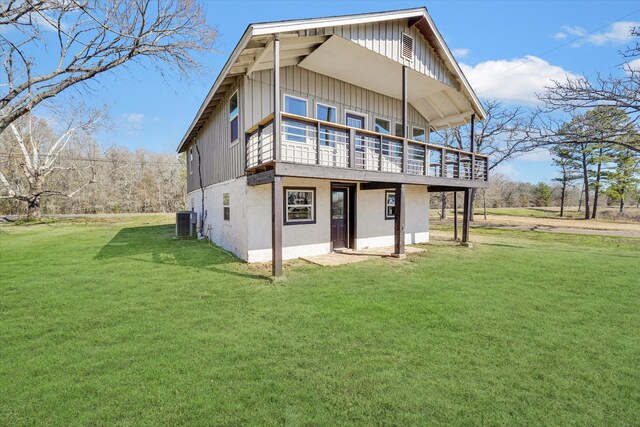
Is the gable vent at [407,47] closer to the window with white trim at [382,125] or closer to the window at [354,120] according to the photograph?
the window at [354,120]

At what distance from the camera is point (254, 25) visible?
6.09m

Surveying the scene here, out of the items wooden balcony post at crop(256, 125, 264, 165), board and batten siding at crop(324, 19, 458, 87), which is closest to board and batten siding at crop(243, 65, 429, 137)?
board and batten siding at crop(324, 19, 458, 87)

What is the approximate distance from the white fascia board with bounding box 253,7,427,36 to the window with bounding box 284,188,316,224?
13.4 feet

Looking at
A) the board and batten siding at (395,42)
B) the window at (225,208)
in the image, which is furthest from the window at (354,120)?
the window at (225,208)

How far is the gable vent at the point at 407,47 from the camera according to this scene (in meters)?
8.65

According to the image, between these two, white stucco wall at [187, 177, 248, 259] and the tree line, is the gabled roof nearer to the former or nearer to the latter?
white stucco wall at [187, 177, 248, 259]

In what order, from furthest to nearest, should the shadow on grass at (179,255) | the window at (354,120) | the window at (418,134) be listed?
the window at (418,134)
the window at (354,120)
the shadow on grass at (179,255)

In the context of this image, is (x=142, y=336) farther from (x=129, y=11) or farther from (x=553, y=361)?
(x=129, y=11)

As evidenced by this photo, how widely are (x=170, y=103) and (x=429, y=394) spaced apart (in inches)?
502

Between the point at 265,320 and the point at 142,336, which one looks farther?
the point at 265,320

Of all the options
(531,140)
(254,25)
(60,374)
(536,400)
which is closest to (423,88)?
(531,140)

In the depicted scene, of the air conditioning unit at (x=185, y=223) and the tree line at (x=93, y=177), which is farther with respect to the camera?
the tree line at (x=93, y=177)

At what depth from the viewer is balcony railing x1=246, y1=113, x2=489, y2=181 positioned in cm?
726

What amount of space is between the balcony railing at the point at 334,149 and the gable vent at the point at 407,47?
2485 mm
